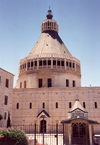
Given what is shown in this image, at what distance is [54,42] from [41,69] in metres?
10.3

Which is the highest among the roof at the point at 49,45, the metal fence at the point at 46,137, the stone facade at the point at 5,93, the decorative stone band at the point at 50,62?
the roof at the point at 49,45

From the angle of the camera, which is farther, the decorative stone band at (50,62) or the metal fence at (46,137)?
the decorative stone band at (50,62)

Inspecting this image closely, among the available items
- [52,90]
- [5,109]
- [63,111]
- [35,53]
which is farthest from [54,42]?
[5,109]

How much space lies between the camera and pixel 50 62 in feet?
153

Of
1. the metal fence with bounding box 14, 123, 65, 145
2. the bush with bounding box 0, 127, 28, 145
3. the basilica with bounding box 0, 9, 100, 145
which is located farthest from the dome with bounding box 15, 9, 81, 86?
the bush with bounding box 0, 127, 28, 145

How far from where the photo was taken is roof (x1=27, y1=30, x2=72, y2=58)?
161ft

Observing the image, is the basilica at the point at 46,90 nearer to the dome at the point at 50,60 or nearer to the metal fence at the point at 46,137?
the dome at the point at 50,60

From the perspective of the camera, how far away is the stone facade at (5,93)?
34.2m

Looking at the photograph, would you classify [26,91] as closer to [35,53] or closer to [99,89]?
[35,53]

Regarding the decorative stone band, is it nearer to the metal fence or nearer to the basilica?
the basilica

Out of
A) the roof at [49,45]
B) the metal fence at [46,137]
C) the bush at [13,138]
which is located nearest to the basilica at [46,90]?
the roof at [49,45]

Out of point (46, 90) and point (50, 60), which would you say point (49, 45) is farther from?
point (46, 90)

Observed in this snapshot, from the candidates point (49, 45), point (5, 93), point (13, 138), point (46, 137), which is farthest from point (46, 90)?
point (13, 138)

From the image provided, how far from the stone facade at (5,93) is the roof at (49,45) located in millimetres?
12999
